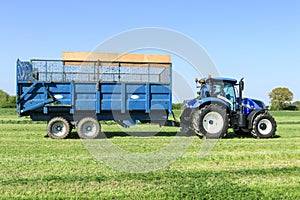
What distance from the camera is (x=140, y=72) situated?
48.0ft

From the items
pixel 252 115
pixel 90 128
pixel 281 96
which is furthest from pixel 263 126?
pixel 281 96

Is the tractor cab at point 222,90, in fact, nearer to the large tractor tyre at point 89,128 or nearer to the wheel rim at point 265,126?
the wheel rim at point 265,126

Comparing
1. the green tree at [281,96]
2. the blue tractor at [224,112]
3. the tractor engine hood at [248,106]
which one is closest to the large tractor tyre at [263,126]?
the blue tractor at [224,112]

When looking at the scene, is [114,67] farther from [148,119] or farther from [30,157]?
[30,157]

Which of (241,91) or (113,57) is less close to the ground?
(113,57)

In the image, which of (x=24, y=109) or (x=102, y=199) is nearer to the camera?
(x=102, y=199)

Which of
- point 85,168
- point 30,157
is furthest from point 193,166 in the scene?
point 30,157

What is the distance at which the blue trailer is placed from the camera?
13.6 meters

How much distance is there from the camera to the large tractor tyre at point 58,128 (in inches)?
541

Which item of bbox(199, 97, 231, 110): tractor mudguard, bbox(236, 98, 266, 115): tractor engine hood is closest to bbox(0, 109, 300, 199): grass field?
bbox(199, 97, 231, 110): tractor mudguard

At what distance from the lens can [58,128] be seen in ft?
45.6

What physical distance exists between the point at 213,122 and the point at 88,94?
461 cm

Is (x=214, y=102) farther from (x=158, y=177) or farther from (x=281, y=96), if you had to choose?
(x=281, y=96)

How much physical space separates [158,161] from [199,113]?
533 centimetres
